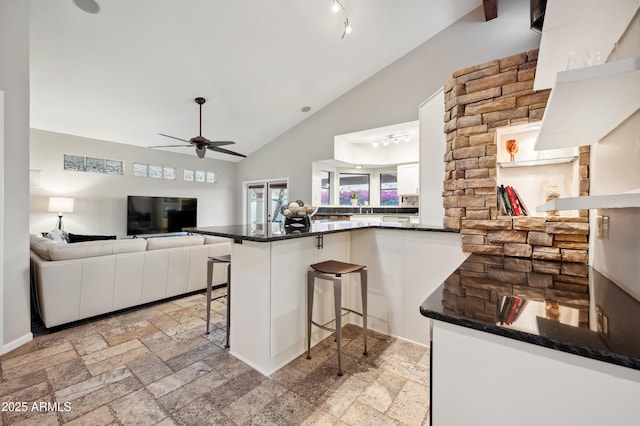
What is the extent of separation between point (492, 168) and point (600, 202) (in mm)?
1344

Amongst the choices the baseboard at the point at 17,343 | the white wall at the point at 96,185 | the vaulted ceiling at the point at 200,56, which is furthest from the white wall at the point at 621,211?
the white wall at the point at 96,185

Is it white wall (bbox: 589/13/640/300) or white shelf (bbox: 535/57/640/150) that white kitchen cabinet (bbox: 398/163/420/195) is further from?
white shelf (bbox: 535/57/640/150)

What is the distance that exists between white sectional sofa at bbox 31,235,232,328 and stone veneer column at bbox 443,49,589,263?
3.12m

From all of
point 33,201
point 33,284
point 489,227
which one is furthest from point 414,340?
point 33,201

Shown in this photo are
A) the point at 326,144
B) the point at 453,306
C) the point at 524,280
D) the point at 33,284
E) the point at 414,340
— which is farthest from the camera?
the point at 326,144

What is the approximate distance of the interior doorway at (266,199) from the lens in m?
6.93

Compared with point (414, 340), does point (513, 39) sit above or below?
above

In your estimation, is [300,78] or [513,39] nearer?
[513,39]

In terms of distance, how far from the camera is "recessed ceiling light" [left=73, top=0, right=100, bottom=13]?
2757mm

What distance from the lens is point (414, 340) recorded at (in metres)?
2.38

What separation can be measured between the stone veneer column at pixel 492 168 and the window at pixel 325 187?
13.8ft

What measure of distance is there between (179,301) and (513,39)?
569 centimetres

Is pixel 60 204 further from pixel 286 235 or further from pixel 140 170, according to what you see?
pixel 286 235

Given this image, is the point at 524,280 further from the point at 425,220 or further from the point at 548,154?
the point at 425,220
